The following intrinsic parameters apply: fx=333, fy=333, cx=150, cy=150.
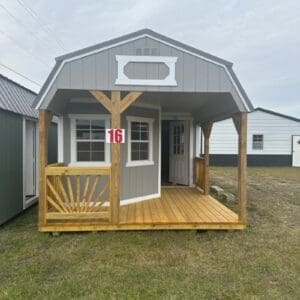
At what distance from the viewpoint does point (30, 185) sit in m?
8.48

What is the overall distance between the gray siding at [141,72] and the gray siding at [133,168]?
1.64 meters

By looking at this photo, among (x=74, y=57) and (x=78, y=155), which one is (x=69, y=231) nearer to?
(x=78, y=155)

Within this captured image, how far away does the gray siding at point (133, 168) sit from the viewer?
7.09 meters

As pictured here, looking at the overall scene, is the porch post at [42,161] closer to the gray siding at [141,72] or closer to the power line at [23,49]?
the gray siding at [141,72]

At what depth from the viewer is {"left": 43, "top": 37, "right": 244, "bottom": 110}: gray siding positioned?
5504 millimetres

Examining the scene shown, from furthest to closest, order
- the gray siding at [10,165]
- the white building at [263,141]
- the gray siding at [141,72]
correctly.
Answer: the white building at [263,141] → the gray siding at [10,165] → the gray siding at [141,72]

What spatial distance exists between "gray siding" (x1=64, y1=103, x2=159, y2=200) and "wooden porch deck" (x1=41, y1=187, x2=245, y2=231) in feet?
1.16

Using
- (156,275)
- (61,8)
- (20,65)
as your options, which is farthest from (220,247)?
(20,65)

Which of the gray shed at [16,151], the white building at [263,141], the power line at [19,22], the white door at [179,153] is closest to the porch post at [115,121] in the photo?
the gray shed at [16,151]

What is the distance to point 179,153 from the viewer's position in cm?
1065

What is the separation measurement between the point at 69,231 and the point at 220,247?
2.57 meters

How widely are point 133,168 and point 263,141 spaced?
1586 cm

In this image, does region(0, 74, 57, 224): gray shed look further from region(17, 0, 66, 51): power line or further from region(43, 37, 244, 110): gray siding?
region(17, 0, 66, 51): power line

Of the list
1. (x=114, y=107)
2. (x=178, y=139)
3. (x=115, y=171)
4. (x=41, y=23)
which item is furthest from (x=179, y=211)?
(x=41, y=23)
